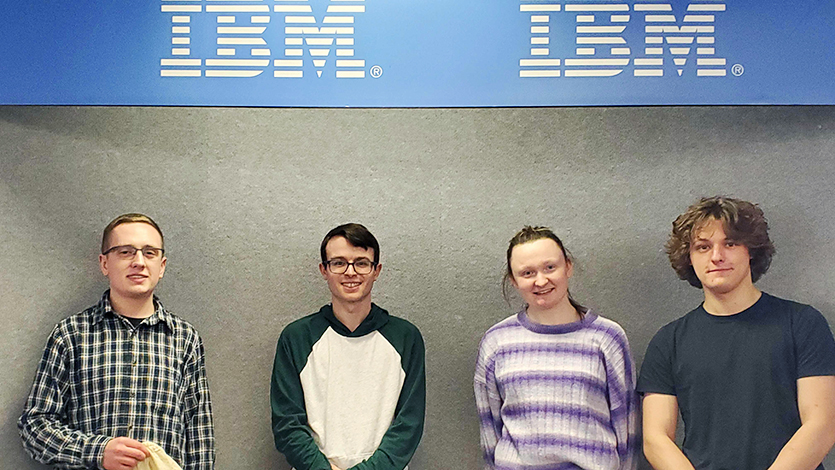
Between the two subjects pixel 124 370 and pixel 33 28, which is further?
pixel 33 28

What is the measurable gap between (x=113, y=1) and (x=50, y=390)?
1732 millimetres

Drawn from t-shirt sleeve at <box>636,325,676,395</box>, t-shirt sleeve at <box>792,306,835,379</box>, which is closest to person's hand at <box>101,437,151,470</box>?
t-shirt sleeve at <box>636,325,676,395</box>

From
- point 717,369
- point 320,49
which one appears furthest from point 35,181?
point 717,369

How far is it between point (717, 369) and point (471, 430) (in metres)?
1.10

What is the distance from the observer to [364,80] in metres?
3.77

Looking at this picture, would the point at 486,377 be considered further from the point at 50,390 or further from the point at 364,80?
the point at 50,390

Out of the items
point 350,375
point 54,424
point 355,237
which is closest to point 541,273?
point 355,237

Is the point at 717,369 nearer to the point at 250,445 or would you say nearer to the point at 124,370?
the point at 250,445

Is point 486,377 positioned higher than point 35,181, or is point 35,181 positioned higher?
point 35,181

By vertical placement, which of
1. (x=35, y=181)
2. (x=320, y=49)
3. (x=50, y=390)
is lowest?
(x=50, y=390)

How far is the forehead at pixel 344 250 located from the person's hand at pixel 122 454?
1.05 m

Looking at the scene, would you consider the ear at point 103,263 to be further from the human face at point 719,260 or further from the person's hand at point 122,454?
the human face at point 719,260

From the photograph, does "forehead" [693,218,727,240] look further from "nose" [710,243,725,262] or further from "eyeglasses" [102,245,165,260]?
"eyeglasses" [102,245,165,260]

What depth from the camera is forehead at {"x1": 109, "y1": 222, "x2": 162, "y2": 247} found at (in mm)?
3479
